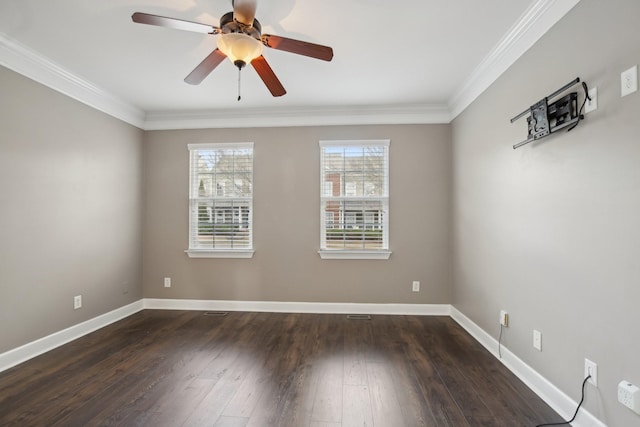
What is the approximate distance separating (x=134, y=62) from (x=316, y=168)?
7.32ft

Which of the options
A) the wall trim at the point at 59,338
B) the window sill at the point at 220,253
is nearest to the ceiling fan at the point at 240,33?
the window sill at the point at 220,253

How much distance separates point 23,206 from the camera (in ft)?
8.70

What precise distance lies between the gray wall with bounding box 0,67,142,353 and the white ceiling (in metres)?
0.32

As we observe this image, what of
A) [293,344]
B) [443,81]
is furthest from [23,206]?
[443,81]

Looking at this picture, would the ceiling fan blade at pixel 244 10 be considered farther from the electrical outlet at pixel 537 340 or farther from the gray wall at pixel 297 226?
the electrical outlet at pixel 537 340

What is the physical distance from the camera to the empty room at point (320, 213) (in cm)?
179

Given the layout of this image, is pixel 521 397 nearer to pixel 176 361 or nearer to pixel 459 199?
pixel 459 199

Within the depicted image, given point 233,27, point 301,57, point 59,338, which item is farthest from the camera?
point 59,338

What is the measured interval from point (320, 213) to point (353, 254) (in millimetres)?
692

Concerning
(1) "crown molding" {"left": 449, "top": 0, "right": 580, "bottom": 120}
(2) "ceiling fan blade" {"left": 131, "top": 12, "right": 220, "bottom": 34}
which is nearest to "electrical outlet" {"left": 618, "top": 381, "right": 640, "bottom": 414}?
(1) "crown molding" {"left": 449, "top": 0, "right": 580, "bottom": 120}

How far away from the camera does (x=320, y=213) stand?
4.03 meters

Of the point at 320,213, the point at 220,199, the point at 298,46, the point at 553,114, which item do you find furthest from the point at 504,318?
the point at 220,199

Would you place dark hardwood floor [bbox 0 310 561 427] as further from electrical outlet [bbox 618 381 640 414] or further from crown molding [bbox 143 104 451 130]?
crown molding [bbox 143 104 451 130]

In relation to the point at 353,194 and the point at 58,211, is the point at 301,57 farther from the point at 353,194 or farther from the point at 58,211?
the point at 58,211
